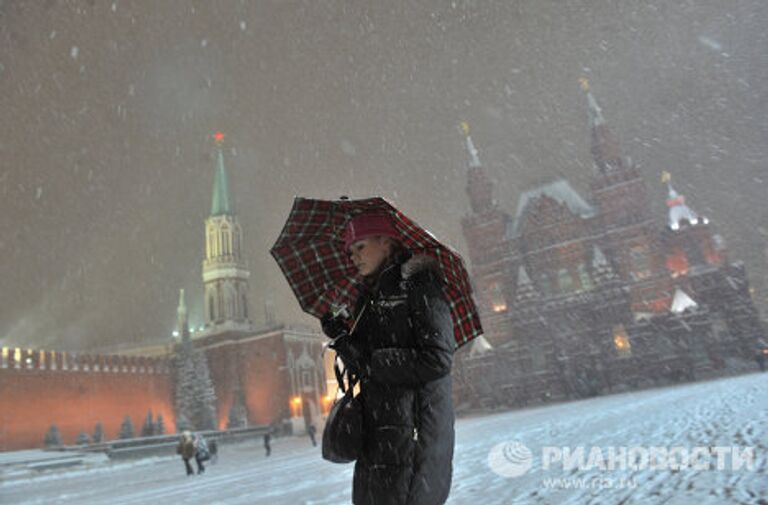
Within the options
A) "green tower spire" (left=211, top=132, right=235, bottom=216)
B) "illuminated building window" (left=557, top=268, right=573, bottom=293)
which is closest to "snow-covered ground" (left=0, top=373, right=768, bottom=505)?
"illuminated building window" (left=557, top=268, right=573, bottom=293)

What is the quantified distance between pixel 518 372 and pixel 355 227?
35.7m

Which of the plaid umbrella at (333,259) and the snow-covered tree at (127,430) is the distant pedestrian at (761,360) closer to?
the plaid umbrella at (333,259)

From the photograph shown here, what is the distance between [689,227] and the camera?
38.9 metres

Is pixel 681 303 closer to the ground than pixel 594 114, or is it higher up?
closer to the ground

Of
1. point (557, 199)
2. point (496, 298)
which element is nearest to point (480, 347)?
point (496, 298)

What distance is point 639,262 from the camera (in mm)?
37938

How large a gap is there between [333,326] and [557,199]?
141 ft

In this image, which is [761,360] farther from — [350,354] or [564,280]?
[350,354]

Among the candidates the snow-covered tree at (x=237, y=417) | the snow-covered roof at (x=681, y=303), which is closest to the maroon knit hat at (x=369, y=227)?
the snow-covered roof at (x=681, y=303)

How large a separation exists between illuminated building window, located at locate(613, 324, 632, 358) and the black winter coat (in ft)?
116

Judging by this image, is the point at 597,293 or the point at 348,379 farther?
the point at 597,293

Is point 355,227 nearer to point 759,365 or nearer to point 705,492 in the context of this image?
point 705,492

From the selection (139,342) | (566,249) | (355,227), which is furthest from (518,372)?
(139,342)

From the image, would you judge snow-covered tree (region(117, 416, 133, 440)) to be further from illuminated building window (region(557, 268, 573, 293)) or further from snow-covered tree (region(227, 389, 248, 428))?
illuminated building window (region(557, 268, 573, 293))
